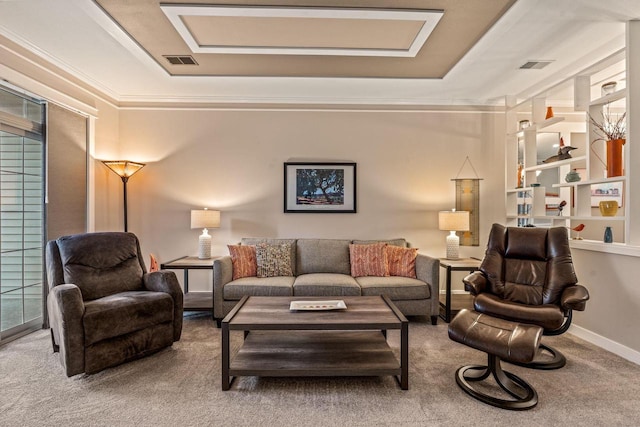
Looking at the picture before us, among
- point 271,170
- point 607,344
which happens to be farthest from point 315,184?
point 607,344

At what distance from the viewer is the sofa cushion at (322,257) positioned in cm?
397

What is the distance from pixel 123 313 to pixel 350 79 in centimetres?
323

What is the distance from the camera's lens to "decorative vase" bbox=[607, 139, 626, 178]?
9.34 ft

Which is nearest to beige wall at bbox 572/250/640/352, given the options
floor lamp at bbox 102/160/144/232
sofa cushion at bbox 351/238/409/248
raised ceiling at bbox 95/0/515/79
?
sofa cushion at bbox 351/238/409/248

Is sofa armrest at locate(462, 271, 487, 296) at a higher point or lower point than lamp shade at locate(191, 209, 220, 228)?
lower

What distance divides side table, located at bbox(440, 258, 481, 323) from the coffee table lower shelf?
3.68 feet

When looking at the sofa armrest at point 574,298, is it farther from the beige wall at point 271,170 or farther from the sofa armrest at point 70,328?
the sofa armrest at point 70,328

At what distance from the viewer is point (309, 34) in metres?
2.92

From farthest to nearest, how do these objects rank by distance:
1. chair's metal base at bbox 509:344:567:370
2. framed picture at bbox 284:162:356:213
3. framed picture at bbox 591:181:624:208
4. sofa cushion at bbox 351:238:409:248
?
1. framed picture at bbox 591:181:624:208
2. framed picture at bbox 284:162:356:213
3. sofa cushion at bbox 351:238:409:248
4. chair's metal base at bbox 509:344:567:370

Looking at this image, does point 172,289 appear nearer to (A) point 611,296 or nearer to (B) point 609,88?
(A) point 611,296

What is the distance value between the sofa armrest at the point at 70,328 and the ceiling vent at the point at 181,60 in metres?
2.35

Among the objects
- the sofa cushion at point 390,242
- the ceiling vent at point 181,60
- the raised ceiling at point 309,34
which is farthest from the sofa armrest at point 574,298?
the ceiling vent at point 181,60

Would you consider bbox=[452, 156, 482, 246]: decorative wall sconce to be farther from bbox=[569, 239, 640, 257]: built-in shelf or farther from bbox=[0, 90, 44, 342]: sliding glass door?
bbox=[0, 90, 44, 342]: sliding glass door

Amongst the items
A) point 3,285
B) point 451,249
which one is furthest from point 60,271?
point 451,249
